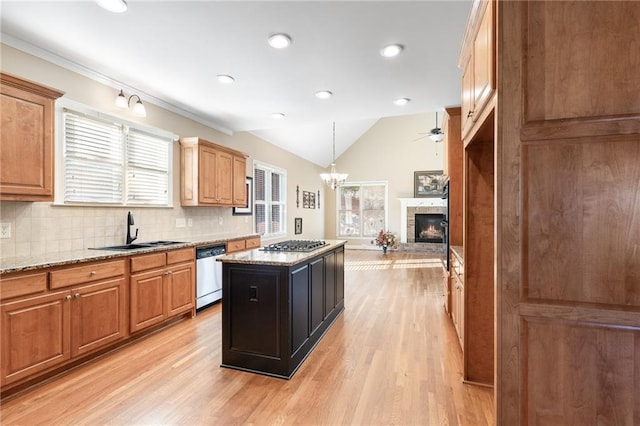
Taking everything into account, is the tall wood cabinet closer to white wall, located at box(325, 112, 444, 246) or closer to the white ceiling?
the white ceiling

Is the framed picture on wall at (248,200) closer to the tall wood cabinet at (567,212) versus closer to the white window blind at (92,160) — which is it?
the white window blind at (92,160)

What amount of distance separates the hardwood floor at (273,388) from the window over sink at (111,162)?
1.58m

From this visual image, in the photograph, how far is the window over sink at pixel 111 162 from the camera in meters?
2.98

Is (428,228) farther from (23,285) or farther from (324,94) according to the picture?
(23,285)

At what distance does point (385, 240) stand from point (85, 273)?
8164mm

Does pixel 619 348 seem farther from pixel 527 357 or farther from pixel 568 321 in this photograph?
pixel 527 357

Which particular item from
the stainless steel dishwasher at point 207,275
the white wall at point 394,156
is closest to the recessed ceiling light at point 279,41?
the stainless steel dishwasher at point 207,275

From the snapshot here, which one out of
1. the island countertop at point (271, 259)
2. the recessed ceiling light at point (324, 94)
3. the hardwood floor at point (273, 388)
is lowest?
the hardwood floor at point (273, 388)

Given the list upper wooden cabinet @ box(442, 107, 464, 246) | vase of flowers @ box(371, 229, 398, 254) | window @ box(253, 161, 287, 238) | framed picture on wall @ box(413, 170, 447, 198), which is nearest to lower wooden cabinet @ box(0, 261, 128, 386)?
upper wooden cabinet @ box(442, 107, 464, 246)

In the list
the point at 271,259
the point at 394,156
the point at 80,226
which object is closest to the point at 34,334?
the point at 80,226

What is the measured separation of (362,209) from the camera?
35.0ft

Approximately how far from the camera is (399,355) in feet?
9.20

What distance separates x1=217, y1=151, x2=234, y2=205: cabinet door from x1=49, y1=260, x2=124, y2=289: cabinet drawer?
198cm

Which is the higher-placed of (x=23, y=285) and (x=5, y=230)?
(x=5, y=230)
